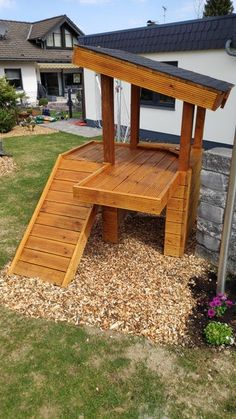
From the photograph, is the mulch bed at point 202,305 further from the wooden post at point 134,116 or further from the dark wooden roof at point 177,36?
the dark wooden roof at point 177,36

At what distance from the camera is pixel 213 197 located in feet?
15.5

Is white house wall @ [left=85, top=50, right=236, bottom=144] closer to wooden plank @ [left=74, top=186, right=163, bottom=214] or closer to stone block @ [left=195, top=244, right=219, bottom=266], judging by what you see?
stone block @ [left=195, top=244, right=219, bottom=266]

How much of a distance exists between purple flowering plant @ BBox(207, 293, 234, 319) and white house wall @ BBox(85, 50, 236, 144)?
7.15 m

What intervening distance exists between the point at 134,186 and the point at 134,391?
8.12 ft

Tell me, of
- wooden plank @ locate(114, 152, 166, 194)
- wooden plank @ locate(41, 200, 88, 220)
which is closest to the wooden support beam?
wooden plank @ locate(114, 152, 166, 194)

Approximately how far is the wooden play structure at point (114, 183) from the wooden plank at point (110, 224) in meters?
0.02

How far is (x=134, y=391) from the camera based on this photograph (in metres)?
3.21

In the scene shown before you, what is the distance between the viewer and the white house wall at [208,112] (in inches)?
382

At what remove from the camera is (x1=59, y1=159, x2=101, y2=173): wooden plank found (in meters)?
5.38

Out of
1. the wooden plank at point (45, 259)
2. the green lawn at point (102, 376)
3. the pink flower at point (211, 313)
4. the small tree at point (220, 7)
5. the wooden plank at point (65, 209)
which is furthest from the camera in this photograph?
the small tree at point (220, 7)

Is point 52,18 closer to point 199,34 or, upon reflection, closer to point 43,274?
point 199,34

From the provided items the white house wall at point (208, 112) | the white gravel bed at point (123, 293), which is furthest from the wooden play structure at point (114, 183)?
the white house wall at point (208, 112)

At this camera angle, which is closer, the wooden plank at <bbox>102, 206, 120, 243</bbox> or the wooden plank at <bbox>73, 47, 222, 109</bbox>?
the wooden plank at <bbox>73, 47, 222, 109</bbox>

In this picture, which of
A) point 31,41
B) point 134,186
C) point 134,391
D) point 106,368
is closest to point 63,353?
point 106,368
